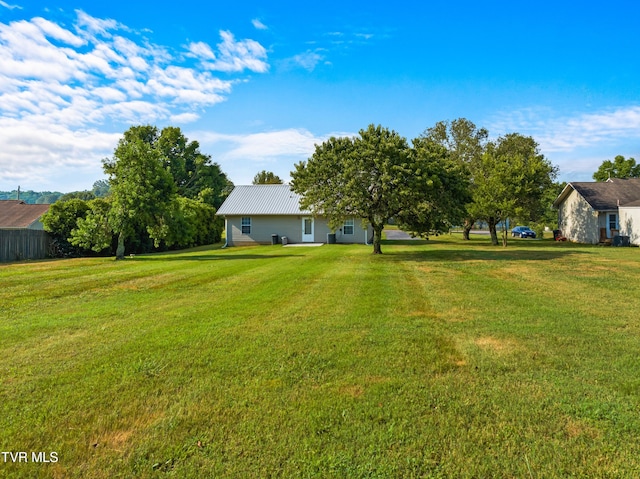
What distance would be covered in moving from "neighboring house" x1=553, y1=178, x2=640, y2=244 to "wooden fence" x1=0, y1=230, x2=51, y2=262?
33.9 meters

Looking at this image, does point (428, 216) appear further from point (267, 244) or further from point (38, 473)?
point (38, 473)

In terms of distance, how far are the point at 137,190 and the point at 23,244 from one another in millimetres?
6395

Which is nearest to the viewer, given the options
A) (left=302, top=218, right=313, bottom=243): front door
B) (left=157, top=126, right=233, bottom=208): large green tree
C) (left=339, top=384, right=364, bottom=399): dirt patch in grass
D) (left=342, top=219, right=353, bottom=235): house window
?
(left=339, top=384, right=364, bottom=399): dirt patch in grass

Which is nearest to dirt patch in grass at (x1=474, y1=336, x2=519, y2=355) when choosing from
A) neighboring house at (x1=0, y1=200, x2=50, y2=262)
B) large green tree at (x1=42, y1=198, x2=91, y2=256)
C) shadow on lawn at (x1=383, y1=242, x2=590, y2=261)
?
shadow on lawn at (x1=383, y1=242, x2=590, y2=261)

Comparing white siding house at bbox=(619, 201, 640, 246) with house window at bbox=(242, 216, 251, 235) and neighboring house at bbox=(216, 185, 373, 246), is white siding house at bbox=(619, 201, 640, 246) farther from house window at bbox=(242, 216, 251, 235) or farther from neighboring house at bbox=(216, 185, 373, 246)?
house window at bbox=(242, 216, 251, 235)

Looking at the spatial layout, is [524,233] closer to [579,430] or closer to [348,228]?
[348,228]

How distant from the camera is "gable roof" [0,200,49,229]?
30.8 meters

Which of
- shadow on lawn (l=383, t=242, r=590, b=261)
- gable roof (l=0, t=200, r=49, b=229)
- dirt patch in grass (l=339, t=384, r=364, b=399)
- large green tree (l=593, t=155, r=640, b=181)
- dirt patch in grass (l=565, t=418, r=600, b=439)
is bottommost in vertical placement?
dirt patch in grass (l=565, t=418, r=600, b=439)

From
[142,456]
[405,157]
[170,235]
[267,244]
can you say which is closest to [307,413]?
[142,456]

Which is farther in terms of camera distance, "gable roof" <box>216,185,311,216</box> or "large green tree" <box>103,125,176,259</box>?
"gable roof" <box>216,185,311,216</box>

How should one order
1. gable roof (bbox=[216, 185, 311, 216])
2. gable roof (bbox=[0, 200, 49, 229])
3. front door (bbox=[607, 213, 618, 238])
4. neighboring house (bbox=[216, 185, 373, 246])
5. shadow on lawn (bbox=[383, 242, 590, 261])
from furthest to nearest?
gable roof (bbox=[0, 200, 49, 229]) → gable roof (bbox=[216, 185, 311, 216]) → front door (bbox=[607, 213, 618, 238]) → neighboring house (bbox=[216, 185, 373, 246]) → shadow on lawn (bbox=[383, 242, 590, 261])

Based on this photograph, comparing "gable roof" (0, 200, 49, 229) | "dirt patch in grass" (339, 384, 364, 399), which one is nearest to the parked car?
"dirt patch in grass" (339, 384, 364, 399)

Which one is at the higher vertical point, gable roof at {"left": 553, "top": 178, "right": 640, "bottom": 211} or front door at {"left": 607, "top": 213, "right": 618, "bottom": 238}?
gable roof at {"left": 553, "top": 178, "right": 640, "bottom": 211}

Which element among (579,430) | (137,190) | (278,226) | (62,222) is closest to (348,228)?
(278,226)
